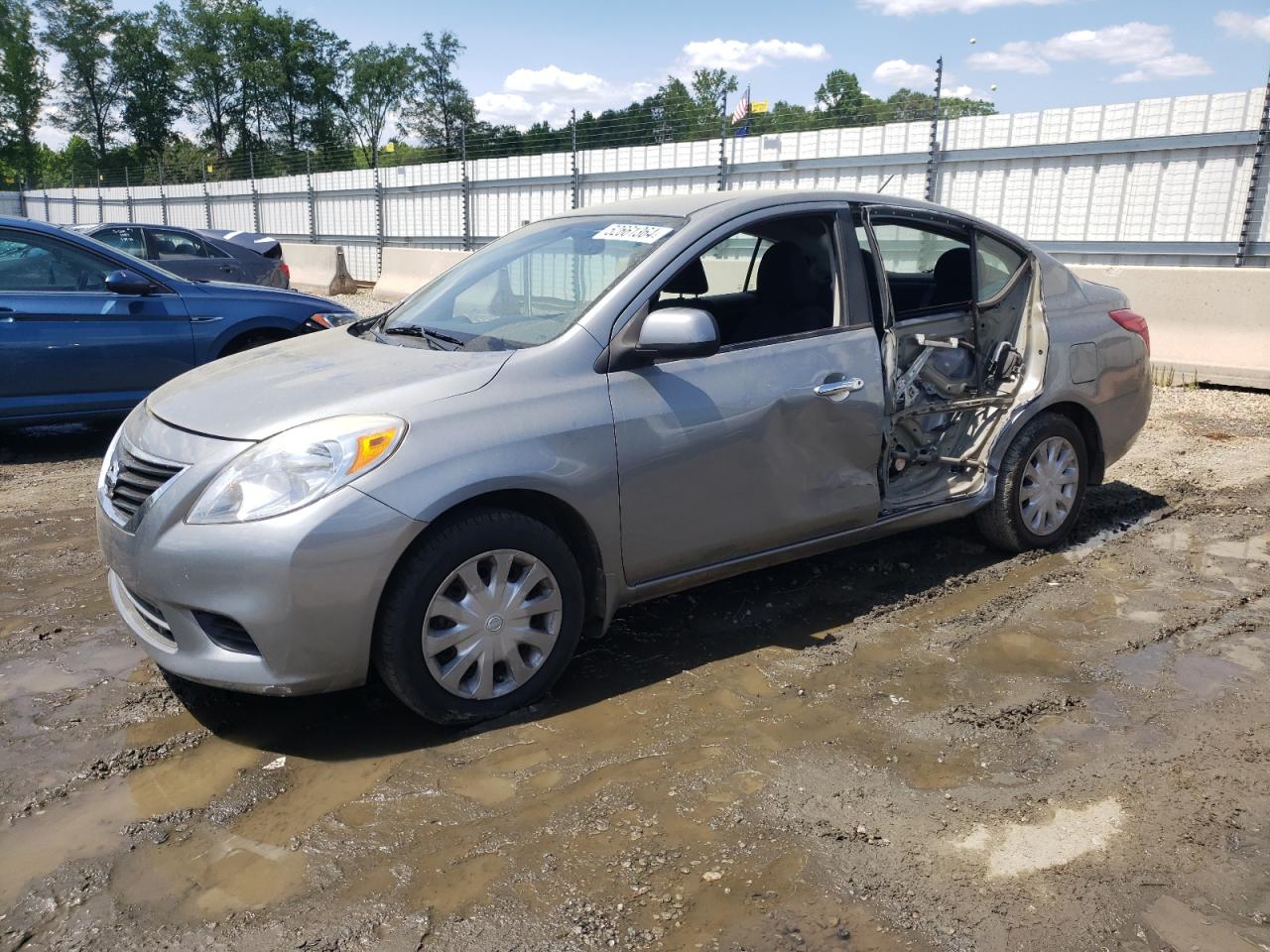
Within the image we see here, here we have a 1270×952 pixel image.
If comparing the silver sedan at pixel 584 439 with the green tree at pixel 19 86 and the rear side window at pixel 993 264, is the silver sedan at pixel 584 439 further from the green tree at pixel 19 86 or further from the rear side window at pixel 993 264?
the green tree at pixel 19 86

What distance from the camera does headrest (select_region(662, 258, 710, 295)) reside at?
3777 millimetres

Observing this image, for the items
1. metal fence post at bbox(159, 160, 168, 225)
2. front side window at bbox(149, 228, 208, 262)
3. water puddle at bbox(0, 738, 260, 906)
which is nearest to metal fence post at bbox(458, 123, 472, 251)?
front side window at bbox(149, 228, 208, 262)

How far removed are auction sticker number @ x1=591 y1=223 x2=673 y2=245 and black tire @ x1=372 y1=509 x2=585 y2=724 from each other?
49.9 inches

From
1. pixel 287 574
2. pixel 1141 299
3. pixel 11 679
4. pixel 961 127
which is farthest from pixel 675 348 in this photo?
pixel 961 127

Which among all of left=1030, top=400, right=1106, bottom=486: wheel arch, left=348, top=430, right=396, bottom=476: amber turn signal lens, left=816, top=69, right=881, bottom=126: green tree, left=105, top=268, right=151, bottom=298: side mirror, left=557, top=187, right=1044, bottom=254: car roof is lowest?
left=1030, top=400, right=1106, bottom=486: wheel arch

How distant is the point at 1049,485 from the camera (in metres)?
4.93

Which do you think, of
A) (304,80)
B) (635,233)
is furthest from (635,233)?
(304,80)

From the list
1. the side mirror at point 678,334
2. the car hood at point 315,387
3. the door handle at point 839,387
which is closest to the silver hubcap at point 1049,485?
the door handle at point 839,387

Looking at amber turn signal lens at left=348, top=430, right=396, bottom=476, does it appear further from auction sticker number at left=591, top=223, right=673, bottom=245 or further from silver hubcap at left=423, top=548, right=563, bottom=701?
auction sticker number at left=591, top=223, right=673, bottom=245

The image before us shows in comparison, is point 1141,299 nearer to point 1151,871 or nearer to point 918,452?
point 918,452

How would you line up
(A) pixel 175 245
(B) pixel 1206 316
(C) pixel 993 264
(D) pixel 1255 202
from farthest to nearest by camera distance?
(A) pixel 175 245 → (D) pixel 1255 202 → (B) pixel 1206 316 → (C) pixel 993 264

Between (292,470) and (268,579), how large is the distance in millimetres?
335

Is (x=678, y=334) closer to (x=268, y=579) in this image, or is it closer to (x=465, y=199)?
(x=268, y=579)

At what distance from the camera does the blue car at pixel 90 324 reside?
6488 millimetres
